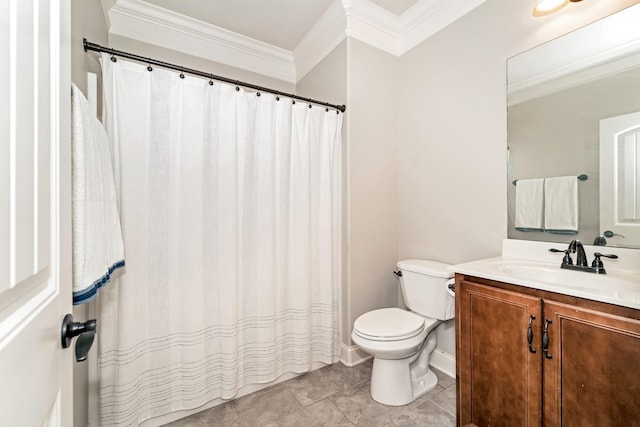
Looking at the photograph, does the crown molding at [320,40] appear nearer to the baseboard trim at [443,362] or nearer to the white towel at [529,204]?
the white towel at [529,204]

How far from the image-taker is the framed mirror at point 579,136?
1.23 m

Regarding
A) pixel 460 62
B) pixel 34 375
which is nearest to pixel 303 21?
pixel 460 62

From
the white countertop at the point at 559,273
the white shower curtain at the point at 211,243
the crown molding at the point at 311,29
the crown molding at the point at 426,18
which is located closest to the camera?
the white countertop at the point at 559,273

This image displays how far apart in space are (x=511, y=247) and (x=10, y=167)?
1985 millimetres

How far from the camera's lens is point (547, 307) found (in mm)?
1040

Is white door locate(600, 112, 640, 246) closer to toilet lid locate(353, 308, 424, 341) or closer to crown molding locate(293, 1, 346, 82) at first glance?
toilet lid locate(353, 308, 424, 341)

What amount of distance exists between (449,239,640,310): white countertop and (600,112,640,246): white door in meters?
0.10

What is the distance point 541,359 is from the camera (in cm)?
105

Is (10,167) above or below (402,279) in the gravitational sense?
above

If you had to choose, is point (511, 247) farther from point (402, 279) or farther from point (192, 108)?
point (192, 108)

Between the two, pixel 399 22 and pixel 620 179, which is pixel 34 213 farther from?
pixel 399 22

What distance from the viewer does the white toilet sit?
5.07ft

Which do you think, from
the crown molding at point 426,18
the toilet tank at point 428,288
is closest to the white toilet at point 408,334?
the toilet tank at point 428,288

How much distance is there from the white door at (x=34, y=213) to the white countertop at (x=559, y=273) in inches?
56.0
